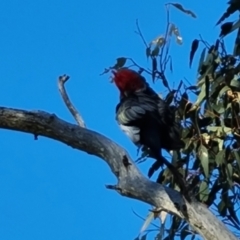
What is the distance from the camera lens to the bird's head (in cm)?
308

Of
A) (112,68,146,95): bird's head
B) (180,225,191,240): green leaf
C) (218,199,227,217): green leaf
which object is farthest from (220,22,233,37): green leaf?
(180,225,191,240): green leaf

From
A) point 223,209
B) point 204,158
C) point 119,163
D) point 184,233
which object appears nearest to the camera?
point 119,163

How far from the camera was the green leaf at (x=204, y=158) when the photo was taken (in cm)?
302

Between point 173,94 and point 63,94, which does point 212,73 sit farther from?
point 63,94

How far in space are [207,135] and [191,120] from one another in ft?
0.27

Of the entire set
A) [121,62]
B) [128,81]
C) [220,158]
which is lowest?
[220,158]

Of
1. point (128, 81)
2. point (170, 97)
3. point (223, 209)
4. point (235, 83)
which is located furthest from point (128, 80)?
point (223, 209)

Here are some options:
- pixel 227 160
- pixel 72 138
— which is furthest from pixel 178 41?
pixel 72 138

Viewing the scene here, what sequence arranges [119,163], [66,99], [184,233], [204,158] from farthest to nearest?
[184,233] < [204,158] < [66,99] < [119,163]

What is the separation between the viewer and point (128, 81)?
Result: 310cm

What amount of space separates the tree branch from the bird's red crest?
432 mm

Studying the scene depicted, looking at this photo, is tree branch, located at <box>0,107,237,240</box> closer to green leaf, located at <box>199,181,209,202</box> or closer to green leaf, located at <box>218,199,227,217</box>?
green leaf, located at <box>199,181,209,202</box>

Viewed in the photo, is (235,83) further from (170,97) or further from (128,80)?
(128,80)

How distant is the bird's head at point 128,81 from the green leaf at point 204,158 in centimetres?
26
